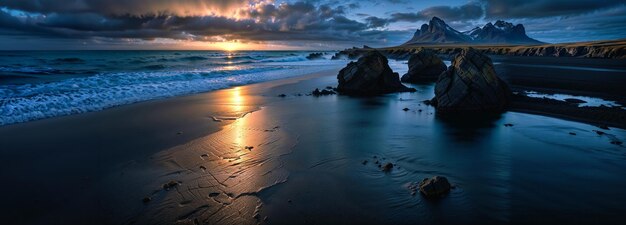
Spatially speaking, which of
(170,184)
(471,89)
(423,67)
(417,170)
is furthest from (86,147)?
(423,67)

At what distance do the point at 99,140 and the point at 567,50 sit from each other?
88787 millimetres

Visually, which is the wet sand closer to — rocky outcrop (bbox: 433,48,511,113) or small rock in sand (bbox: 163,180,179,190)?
small rock in sand (bbox: 163,180,179,190)

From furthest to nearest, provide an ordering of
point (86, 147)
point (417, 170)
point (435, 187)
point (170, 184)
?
point (86, 147) < point (417, 170) < point (170, 184) < point (435, 187)

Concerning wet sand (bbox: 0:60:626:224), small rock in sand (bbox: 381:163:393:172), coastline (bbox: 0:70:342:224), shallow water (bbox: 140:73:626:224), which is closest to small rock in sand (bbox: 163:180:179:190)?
A: wet sand (bbox: 0:60:626:224)

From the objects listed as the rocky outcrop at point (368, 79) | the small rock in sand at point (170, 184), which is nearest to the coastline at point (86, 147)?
the small rock in sand at point (170, 184)

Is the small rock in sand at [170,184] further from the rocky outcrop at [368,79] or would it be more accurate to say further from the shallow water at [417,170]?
the rocky outcrop at [368,79]

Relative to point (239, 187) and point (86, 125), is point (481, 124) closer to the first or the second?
point (239, 187)

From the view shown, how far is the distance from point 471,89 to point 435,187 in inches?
422

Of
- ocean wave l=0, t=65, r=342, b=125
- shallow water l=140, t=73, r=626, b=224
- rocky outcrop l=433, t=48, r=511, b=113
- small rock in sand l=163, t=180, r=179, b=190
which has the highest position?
rocky outcrop l=433, t=48, r=511, b=113

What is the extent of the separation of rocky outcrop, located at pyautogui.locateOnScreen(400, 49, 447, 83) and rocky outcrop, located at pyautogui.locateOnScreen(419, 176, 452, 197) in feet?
83.2

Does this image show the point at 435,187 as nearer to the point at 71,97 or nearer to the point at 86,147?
the point at 86,147

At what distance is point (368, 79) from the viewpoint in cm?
2286

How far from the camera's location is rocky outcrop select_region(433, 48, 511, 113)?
15289 millimetres

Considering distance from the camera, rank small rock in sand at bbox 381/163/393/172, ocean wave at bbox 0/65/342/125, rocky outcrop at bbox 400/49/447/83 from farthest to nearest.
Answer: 1. rocky outcrop at bbox 400/49/447/83
2. ocean wave at bbox 0/65/342/125
3. small rock in sand at bbox 381/163/393/172
